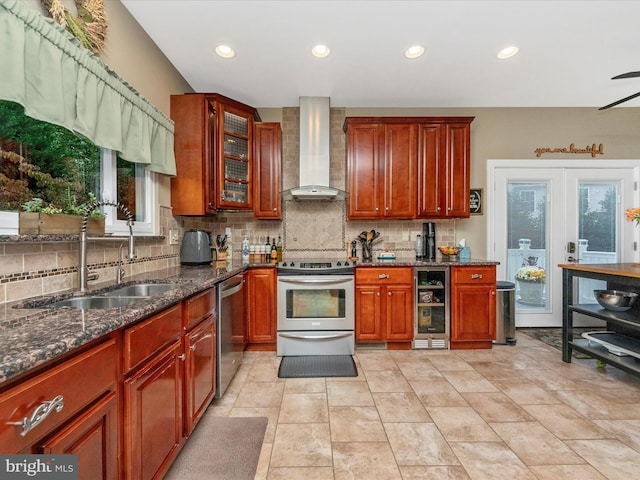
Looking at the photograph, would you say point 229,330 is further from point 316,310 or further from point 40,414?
point 40,414

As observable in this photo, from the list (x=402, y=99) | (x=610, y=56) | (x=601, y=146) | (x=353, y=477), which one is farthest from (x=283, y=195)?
(x=601, y=146)

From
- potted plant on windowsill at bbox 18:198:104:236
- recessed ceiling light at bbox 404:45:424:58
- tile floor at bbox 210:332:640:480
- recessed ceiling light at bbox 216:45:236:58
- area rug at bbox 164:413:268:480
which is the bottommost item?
area rug at bbox 164:413:268:480

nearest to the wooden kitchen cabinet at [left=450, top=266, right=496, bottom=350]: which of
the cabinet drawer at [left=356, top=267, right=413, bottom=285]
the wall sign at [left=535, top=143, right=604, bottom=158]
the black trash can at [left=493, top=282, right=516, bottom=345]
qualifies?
the black trash can at [left=493, top=282, right=516, bottom=345]

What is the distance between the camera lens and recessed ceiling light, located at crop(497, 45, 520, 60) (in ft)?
8.66

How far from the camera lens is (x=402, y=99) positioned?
3602 mm

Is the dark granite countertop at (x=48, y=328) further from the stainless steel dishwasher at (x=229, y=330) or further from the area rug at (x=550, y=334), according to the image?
the area rug at (x=550, y=334)

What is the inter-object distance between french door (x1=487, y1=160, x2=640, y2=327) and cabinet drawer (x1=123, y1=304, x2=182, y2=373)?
3.70 metres

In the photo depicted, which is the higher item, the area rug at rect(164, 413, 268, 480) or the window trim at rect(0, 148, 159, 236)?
the window trim at rect(0, 148, 159, 236)

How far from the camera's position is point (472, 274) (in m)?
3.22

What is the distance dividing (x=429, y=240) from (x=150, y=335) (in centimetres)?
313

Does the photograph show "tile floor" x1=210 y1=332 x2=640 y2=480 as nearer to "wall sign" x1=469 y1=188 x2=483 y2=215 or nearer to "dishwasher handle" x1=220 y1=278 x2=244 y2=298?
"dishwasher handle" x1=220 y1=278 x2=244 y2=298

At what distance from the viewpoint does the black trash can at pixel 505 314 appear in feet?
11.0

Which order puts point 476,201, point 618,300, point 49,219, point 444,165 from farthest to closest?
point 476,201, point 444,165, point 618,300, point 49,219

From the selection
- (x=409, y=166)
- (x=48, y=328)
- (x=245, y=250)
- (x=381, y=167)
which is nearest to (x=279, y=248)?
(x=245, y=250)
